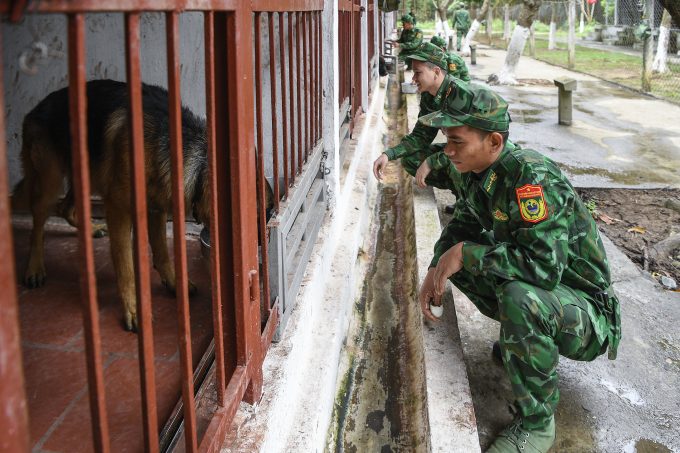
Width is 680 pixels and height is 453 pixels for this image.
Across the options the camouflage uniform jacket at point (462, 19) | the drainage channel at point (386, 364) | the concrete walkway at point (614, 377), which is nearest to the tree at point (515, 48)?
the concrete walkway at point (614, 377)

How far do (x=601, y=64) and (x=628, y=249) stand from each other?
1672 centimetres

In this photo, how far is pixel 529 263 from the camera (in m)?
2.19

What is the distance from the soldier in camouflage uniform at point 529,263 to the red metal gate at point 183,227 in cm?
92

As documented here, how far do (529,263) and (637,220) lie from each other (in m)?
3.76

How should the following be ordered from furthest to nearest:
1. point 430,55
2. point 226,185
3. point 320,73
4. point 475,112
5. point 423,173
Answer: point 430,55 < point 423,173 < point 320,73 < point 475,112 < point 226,185

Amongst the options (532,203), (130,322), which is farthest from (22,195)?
(532,203)

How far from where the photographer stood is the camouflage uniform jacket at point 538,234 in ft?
7.18

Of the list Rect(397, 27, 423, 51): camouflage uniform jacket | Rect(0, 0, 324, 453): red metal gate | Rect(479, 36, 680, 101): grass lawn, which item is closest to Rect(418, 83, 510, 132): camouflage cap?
Rect(0, 0, 324, 453): red metal gate

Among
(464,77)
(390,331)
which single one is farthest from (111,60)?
(464,77)

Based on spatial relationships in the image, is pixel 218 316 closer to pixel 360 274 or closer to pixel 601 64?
pixel 360 274

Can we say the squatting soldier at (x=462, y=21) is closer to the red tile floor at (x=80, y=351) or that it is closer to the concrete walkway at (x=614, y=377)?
the concrete walkway at (x=614, y=377)

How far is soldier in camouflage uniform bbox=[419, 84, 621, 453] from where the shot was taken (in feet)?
7.16

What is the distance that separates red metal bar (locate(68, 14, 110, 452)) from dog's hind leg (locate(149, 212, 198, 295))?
219cm

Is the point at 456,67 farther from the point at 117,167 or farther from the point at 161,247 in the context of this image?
the point at 117,167
